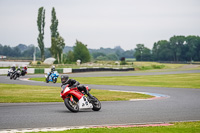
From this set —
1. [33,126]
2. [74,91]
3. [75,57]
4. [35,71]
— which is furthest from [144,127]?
[75,57]

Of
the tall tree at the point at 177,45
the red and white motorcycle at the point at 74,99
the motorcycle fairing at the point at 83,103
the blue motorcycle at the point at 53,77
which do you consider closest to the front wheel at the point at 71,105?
the red and white motorcycle at the point at 74,99

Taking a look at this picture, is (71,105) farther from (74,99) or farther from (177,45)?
(177,45)

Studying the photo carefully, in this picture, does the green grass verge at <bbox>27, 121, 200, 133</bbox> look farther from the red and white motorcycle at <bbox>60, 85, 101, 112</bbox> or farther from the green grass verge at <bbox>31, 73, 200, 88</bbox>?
the green grass verge at <bbox>31, 73, 200, 88</bbox>

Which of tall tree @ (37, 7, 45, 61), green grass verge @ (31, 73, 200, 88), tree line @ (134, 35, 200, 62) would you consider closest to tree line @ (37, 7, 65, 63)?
tall tree @ (37, 7, 45, 61)

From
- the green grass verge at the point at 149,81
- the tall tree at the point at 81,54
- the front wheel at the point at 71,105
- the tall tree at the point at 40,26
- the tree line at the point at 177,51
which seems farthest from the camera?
the tree line at the point at 177,51

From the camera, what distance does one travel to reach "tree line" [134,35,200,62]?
6324 inches

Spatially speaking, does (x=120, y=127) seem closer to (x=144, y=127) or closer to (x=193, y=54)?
(x=144, y=127)

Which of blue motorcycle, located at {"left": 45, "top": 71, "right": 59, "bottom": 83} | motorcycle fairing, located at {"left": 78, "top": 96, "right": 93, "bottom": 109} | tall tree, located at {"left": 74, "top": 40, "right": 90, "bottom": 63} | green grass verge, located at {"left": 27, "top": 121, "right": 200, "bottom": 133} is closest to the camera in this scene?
green grass verge, located at {"left": 27, "top": 121, "right": 200, "bottom": 133}

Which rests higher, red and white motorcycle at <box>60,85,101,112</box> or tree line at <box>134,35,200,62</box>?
tree line at <box>134,35,200,62</box>

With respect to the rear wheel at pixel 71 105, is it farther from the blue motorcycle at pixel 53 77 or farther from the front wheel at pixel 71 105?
the blue motorcycle at pixel 53 77

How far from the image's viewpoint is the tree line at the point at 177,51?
6324 inches

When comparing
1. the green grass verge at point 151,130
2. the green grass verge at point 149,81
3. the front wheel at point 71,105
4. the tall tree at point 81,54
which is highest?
the tall tree at point 81,54

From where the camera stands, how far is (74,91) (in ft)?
40.7

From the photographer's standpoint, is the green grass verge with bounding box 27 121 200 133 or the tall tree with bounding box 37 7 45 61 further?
the tall tree with bounding box 37 7 45 61
